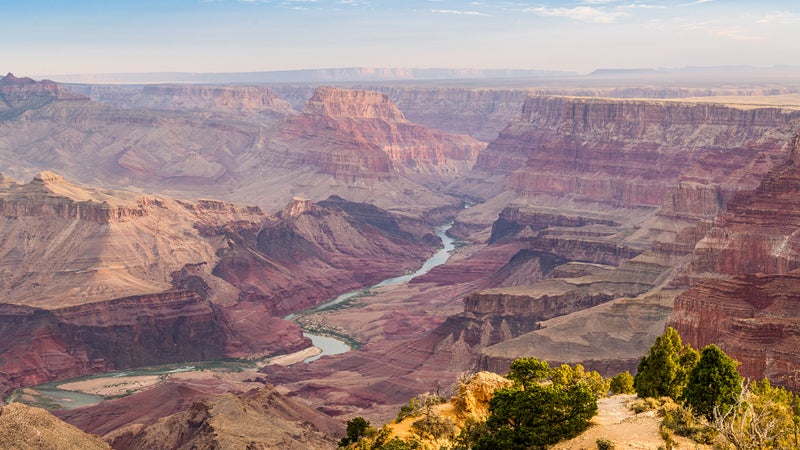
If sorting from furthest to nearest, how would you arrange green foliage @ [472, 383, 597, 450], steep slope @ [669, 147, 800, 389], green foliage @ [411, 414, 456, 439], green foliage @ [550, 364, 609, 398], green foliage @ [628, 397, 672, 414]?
1. steep slope @ [669, 147, 800, 389]
2. green foliage @ [550, 364, 609, 398]
3. green foliage @ [411, 414, 456, 439]
4. green foliage @ [628, 397, 672, 414]
5. green foliage @ [472, 383, 597, 450]

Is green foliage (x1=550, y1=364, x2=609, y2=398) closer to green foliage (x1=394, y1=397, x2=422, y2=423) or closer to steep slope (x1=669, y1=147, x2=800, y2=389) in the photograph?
green foliage (x1=394, y1=397, x2=422, y2=423)

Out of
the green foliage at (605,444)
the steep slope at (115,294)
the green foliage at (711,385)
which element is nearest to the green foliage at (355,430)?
the green foliage at (711,385)

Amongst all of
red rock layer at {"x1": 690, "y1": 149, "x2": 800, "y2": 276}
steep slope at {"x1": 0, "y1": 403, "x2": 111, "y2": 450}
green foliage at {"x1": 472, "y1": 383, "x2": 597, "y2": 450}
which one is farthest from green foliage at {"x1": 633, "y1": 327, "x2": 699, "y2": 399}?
red rock layer at {"x1": 690, "y1": 149, "x2": 800, "y2": 276}

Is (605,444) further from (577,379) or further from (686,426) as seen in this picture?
(577,379)

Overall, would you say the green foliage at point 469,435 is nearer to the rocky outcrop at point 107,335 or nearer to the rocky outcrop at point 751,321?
the rocky outcrop at point 751,321

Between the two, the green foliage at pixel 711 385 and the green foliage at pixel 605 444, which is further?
the green foliage at pixel 711 385

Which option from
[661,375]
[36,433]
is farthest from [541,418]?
[36,433]

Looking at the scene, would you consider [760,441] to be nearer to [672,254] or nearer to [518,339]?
[518,339]
